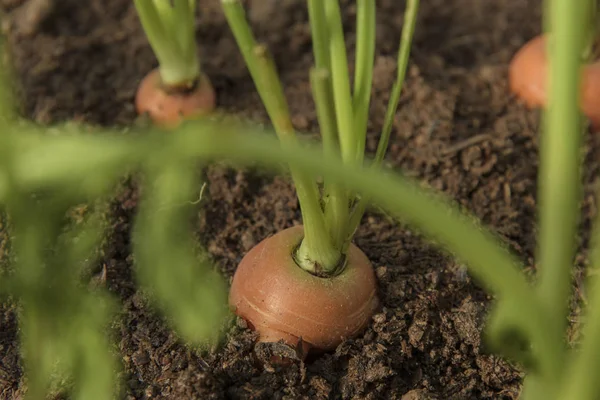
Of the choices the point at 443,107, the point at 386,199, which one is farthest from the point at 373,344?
the point at 443,107

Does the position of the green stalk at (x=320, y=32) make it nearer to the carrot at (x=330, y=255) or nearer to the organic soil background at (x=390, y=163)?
the carrot at (x=330, y=255)

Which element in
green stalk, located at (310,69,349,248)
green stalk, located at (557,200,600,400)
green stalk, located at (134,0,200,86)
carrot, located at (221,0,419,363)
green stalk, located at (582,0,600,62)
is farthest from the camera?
green stalk, located at (582,0,600,62)

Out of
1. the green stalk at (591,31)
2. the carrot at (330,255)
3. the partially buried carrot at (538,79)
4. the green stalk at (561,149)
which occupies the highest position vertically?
the green stalk at (561,149)

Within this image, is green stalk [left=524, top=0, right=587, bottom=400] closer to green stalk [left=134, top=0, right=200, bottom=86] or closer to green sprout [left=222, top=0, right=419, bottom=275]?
green sprout [left=222, top=0, right=419, bottom=275]

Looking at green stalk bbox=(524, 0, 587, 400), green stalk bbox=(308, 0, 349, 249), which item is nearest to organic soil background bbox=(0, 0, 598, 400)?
green stalk bbox=(308, 0, 349, 249)

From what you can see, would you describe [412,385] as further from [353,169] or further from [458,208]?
[353,169]

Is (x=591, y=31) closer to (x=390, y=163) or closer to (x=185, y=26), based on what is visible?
(x=390, y=163)

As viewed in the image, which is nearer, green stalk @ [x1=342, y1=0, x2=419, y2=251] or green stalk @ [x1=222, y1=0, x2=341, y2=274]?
green stalk @ [x1=222, y1=0, x2=341, y2=274]

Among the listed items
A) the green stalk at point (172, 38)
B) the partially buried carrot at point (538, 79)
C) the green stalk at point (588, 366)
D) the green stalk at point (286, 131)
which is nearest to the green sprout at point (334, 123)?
the green stalk at point (286, 131)
